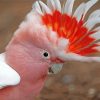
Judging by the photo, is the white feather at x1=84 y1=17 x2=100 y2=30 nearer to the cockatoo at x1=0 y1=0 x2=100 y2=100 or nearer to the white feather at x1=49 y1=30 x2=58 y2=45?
the cockatoo at x1=0 y1=0 x2=100 y2=100

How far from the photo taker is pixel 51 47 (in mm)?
2314

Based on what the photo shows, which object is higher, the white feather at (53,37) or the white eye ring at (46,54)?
the white feather at (53,37)

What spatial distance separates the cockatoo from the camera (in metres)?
2.32

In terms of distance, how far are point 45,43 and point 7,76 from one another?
237 millimetres

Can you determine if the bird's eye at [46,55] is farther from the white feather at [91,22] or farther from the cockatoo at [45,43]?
the white feather at [91,22]

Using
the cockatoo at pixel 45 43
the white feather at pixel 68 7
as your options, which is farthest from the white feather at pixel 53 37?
the white feather at pixel 68 7

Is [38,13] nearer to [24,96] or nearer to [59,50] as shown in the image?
[59,50]

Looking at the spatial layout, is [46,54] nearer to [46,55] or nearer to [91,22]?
[46,55]

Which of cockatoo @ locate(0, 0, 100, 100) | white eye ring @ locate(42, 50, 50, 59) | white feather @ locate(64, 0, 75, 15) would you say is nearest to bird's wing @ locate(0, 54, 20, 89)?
cockatoo @ locate(0, 0, 100, 100)

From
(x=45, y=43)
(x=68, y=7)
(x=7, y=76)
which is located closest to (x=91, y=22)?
(x=68, y=7)

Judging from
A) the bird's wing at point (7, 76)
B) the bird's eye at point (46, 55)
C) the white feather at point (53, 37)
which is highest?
the white feather at point (53, 37)

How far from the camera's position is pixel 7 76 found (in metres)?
2.28

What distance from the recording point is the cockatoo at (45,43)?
232 cm

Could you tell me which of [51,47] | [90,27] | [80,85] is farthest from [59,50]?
Result: [80,85]
